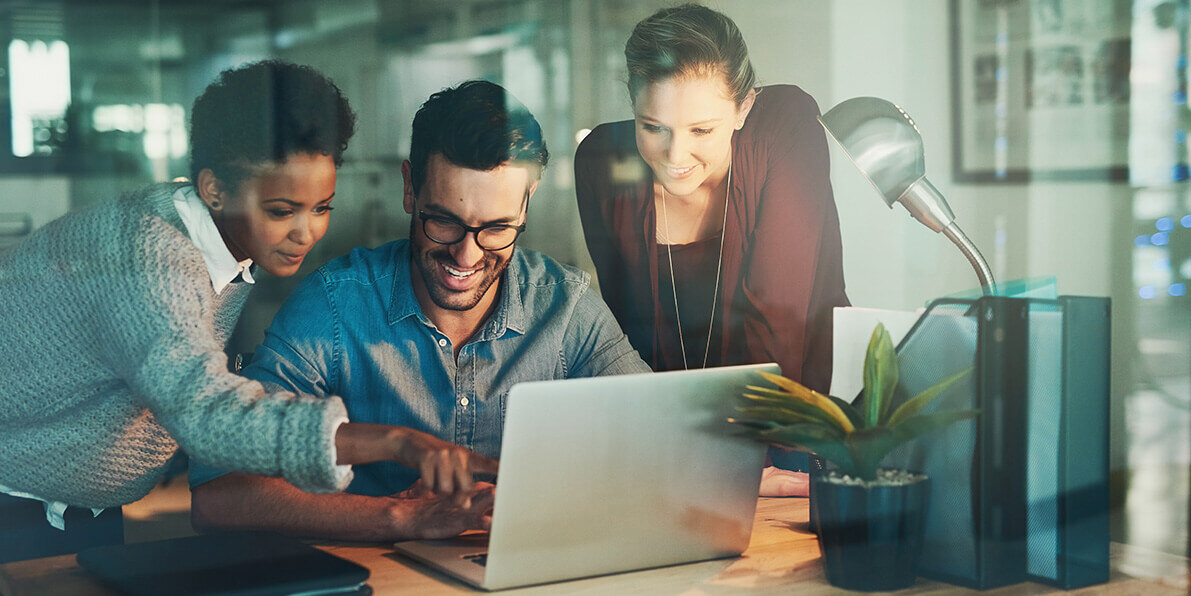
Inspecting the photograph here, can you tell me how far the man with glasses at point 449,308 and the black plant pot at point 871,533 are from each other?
63 centimetres

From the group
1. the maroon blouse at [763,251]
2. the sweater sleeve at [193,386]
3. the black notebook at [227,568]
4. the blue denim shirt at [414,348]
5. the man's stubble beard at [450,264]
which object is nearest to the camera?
the black notebook at [227,568]

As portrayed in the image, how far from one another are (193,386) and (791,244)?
3.76 feet

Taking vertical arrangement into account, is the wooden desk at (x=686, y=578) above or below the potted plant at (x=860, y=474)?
below

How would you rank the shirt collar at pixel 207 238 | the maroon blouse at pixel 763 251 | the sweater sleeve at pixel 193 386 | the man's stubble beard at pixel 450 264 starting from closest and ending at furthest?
the sweater sleeve at pixel 193 386
the shirt collar at pixel 207 238
the man's stubble beard at pixel 450 264
the maroon blouse at pixel 763 251

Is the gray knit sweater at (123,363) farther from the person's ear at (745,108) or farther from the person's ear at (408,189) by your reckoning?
the person's ear at (745,108)

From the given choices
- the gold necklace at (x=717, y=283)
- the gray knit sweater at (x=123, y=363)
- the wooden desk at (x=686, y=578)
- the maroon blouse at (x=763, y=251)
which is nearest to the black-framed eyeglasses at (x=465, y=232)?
the maroon blouse at (x=763, y=251)

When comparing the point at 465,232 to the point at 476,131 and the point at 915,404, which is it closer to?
the point at 476,131

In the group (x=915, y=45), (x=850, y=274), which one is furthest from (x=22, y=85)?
(x=915, y=45)

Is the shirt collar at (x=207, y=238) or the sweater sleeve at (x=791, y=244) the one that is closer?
the shirt collar at (x=207, y=238)

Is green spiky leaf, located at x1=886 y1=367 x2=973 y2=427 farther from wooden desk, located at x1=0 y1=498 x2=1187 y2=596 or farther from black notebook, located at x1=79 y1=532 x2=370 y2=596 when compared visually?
black notebook, located at x1=79 y1=532 x2=370 y2=596

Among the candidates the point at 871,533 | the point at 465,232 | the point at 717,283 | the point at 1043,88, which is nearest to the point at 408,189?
the point at 465,232

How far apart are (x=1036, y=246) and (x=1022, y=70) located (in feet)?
1.27

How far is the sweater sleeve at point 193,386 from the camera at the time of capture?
1244 mm

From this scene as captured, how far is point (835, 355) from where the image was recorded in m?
1.78
